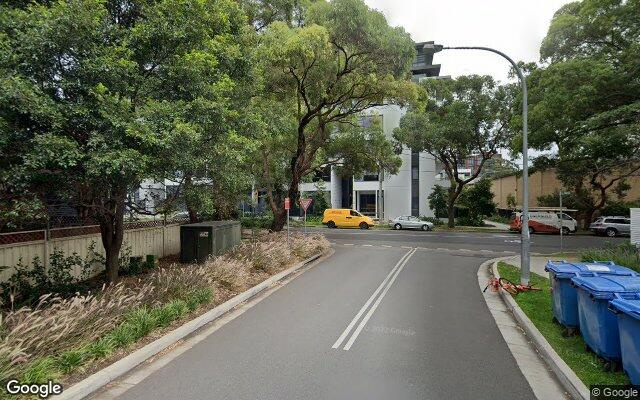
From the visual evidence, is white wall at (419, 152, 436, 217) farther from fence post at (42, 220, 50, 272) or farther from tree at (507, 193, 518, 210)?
fence post at (42, 220, 50, 272)

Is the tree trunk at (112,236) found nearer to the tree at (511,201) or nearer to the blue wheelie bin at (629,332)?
the blue wheelie bin at (629,332)

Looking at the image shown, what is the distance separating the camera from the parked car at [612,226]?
94.0ft

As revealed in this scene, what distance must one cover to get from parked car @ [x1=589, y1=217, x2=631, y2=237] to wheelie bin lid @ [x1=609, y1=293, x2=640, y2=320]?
29096 millimetres

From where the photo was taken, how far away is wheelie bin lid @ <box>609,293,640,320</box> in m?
4.59

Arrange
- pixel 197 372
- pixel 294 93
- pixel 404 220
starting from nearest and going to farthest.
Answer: pixel 197 372
pixel 294 93
pixel 404 220

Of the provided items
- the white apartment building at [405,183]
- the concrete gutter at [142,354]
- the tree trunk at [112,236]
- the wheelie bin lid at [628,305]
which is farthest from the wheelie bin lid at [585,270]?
the white apartment building at [405,183]

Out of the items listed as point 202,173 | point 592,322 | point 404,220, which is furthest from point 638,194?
point 202,173

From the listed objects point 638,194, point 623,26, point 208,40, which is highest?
point 623,26

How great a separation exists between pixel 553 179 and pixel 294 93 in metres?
31.1

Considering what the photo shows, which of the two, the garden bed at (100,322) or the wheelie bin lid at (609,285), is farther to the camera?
the wheelie bin lid at (609,285)

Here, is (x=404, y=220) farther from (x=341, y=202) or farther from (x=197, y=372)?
(x=197, y=372)

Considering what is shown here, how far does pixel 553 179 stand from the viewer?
126 ft

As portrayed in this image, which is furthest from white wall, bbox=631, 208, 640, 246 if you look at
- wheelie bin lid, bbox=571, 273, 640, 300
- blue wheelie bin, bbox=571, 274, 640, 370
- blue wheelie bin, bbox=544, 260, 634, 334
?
blue wheelie bin, bbox=571, 274, 640, 370

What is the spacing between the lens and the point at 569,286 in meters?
7.14
